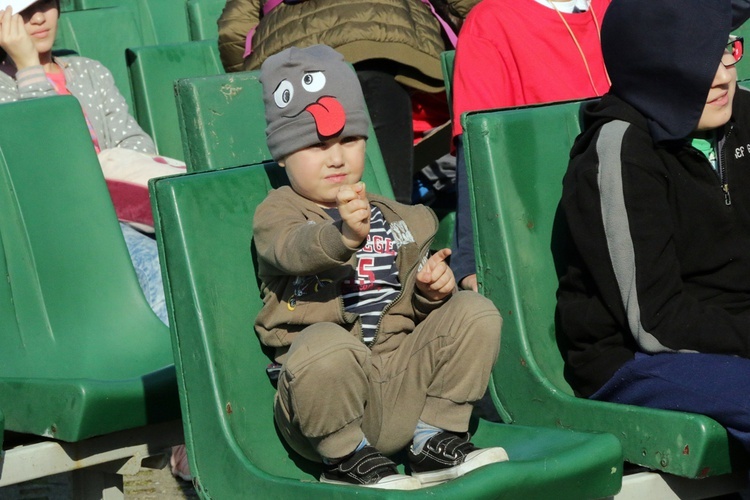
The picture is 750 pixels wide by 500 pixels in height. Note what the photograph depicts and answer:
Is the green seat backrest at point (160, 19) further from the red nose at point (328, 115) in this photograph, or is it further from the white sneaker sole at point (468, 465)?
the white sneaker sole at point (468, 465)

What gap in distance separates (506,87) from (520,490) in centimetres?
131

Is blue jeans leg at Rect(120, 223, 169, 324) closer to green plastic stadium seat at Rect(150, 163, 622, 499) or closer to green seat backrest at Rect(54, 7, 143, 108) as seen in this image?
green plastic stadium seat at Rect(150, 163, 622, 499)

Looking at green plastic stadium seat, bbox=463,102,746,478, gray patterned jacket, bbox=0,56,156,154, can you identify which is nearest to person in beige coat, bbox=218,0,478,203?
gray patterned jacket, bbox=0,56,156,154

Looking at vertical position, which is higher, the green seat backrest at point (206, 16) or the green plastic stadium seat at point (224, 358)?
the green seat backrest at point (206, 16)

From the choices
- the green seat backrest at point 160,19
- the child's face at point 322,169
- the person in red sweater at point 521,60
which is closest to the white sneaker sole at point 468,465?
the child's face at point 322,169

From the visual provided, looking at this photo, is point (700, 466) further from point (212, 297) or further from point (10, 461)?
point (10, 461)

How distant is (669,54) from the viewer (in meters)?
2.15

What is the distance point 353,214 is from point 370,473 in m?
0.40

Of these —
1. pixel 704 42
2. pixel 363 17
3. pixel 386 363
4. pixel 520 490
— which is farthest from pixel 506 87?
pixel 520 490

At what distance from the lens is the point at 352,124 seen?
2182 millimetres

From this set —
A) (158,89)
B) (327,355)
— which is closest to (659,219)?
(327,355)

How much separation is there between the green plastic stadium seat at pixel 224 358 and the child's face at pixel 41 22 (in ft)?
5.10

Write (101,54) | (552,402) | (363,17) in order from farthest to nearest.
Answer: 1. (101,54)
2. (363,17)
3. (552,402)

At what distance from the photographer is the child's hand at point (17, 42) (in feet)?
11.6
